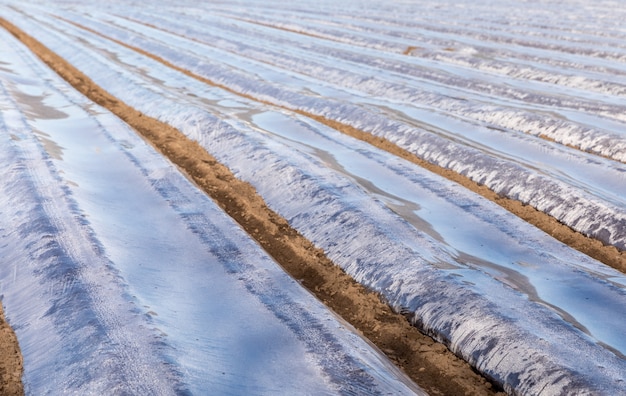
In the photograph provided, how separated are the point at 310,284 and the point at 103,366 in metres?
1.44

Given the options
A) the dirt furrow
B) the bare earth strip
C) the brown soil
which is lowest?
the brown soil

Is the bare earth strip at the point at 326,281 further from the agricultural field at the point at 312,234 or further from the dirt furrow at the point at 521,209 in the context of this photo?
the dirt furrow at the point at 521,209

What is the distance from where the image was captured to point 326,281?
3.89 meters

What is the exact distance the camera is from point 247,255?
3930mm

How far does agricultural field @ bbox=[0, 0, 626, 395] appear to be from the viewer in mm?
2910

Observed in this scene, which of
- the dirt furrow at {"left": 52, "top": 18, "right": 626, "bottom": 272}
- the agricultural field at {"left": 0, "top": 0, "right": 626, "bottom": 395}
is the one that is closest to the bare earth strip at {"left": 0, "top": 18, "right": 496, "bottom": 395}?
the agricultural field at {"left": 0, "top": 0, "right": 626, "bottom": 395}

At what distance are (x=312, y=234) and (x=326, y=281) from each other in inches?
25.1

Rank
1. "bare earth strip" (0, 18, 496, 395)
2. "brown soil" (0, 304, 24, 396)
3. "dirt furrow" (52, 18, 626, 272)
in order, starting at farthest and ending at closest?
1. "dirt furrow" (52, 18, 626, 272)
2. "bare earth strip" (0, 18, 496, 395)
3. "brown soil" (0, 304, 24, 396)

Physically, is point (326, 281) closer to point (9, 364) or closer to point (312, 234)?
point (312, 234)

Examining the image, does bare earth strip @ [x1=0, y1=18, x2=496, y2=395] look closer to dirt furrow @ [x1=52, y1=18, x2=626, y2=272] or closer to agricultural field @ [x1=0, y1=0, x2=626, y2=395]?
agricultural field @ [x1=0, y1=0, x2=626, y2=395]

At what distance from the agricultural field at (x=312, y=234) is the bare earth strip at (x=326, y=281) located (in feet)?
0.05

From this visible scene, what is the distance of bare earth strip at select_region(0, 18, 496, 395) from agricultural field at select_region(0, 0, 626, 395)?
0.6 inches

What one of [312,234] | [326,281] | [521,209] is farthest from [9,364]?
[521,209]

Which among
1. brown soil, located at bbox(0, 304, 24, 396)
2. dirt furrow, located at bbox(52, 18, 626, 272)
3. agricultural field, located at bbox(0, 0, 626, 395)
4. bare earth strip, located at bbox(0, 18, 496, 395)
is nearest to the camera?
brown soil, located at bbox(0, 304, 24, 396)
